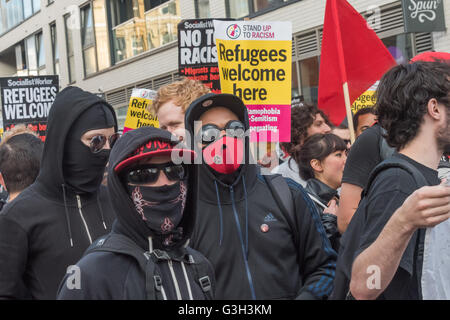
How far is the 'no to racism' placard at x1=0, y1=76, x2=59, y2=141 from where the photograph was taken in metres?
10.9

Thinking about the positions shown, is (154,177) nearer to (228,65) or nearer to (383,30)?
(228,65)

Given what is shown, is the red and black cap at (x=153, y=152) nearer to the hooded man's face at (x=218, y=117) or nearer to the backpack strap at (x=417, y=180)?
the hooded man's face at (x=218, y=117)

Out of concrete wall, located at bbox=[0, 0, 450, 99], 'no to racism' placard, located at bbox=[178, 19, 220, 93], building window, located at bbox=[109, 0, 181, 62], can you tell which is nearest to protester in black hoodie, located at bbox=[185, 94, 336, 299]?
'no to racism' placard, located at bbox=[178, 19, 220, 93]

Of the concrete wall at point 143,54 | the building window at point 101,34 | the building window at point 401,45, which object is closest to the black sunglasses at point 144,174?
the concrete wall at point 143,54

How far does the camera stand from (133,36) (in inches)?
730

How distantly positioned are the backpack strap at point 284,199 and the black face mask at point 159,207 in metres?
0.66

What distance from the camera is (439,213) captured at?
185cm

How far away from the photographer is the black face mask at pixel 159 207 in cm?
216

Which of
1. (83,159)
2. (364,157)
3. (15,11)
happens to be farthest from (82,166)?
(15,11)

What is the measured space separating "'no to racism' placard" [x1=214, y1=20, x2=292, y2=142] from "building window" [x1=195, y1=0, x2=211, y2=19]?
34.0ft

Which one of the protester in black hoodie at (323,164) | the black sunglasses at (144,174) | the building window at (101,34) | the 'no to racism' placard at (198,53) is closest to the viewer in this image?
the black sunglasses at (144,174)

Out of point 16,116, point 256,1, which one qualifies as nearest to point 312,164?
point 16,116

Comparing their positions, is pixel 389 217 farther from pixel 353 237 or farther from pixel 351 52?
pixel 351 52

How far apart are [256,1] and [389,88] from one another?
1177 centimetres
